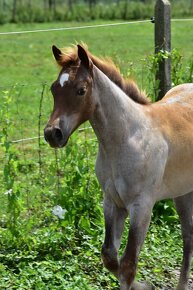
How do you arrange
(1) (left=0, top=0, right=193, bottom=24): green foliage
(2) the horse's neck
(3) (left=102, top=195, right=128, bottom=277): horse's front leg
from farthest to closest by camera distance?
Result: (1) (left=0, top=0, right=193, bottom=24): green foliage → (3) (left=102, top=195, right=128, bottom=277): horse's front leg → (2) the horse's neck

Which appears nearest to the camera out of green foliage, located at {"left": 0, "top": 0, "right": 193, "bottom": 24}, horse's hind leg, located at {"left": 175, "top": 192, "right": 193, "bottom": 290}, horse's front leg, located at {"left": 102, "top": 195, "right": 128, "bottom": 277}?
horse's front leg, located at {"left": 102, "top": 195, "right": 128, "bottom": 277}

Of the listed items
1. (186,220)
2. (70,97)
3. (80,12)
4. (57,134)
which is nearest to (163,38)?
(186,220)

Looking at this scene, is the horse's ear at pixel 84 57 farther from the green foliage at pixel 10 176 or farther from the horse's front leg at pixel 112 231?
the green foliage at pixel 10 176

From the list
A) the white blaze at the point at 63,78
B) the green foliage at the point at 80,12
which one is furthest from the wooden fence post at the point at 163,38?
the green foliage at the point at 80,12

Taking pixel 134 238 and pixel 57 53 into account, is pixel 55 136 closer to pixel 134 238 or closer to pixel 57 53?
pixel 57 53

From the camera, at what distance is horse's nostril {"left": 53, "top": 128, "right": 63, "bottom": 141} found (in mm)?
5293

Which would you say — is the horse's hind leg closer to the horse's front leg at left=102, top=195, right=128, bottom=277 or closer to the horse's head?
the horse's front leg at left=102, top=195, right=128, bottom=277

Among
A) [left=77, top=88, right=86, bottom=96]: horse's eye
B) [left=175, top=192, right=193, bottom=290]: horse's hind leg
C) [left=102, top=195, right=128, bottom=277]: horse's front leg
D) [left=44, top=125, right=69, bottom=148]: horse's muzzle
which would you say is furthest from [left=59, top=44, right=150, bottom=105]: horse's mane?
[left=175, top=192, right=193, bottom=290]: horse's hind leg

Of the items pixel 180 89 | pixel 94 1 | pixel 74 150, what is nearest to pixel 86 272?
pixel 74 150

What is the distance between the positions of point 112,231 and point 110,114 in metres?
0.90

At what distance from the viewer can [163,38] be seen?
309 inches

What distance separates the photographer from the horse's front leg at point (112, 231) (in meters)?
5.94

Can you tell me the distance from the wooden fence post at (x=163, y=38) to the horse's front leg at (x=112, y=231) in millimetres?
2270

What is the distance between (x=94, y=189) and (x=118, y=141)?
5.37ft
